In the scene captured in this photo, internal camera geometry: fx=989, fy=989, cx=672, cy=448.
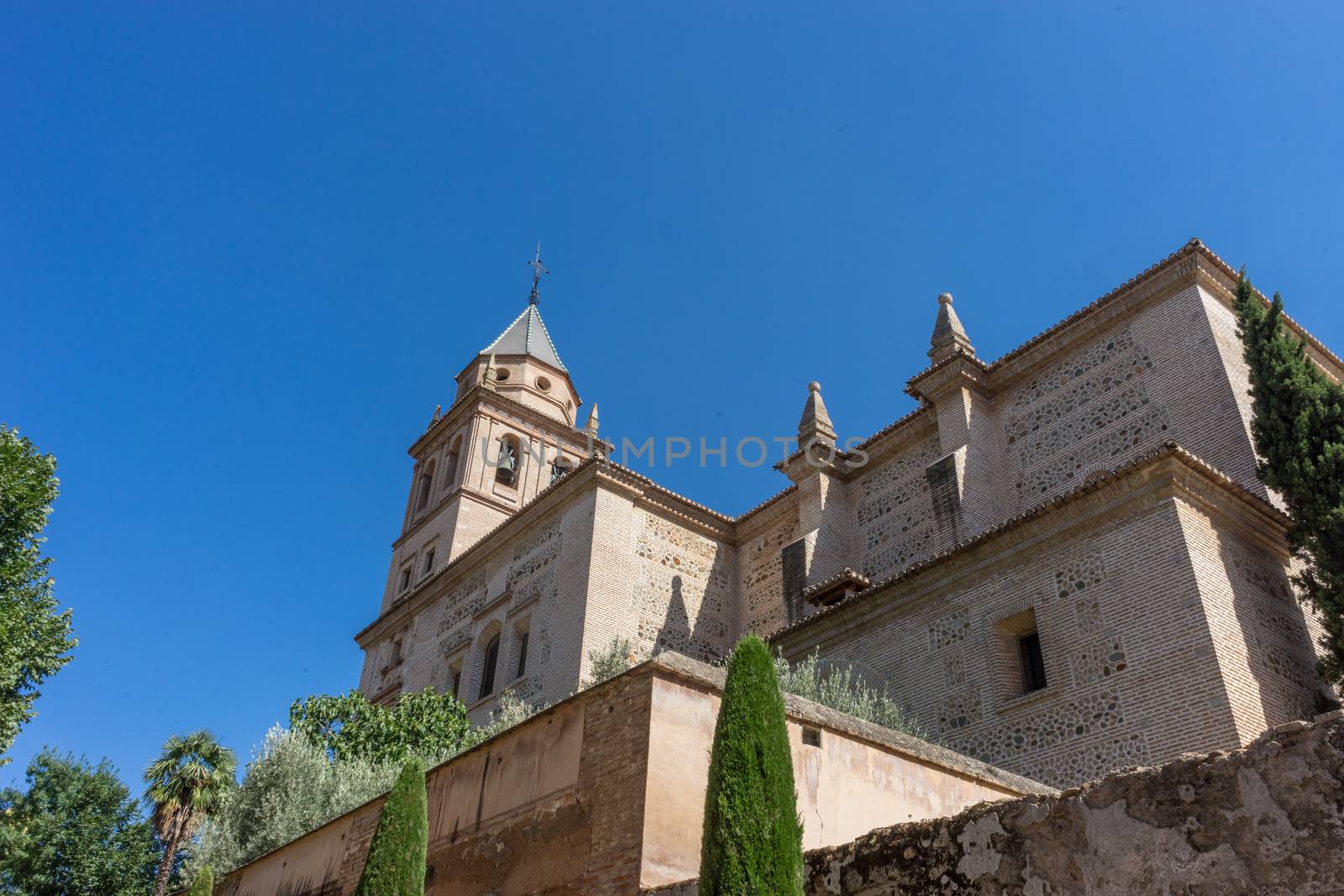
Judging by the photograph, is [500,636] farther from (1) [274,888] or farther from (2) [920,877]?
(2) [920,877]

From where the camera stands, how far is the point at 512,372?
1238 inches

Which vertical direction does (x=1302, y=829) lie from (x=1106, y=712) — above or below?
below

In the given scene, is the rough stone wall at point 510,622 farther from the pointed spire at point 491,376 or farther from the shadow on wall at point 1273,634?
the shadow on wall at point 1273,634

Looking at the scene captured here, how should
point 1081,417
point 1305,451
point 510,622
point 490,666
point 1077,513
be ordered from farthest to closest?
point 490,666 < point 510,622 < point 1081,417 < point 1077,513 < point 1305,451

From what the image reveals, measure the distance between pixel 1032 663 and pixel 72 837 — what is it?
81.9ft

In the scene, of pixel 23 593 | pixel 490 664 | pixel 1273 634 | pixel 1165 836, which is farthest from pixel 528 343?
pixel 1165 836

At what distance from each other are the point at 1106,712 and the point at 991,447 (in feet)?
21.1

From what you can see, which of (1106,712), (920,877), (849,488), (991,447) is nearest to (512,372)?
(849,488)

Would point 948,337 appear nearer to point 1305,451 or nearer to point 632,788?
point 1305,451

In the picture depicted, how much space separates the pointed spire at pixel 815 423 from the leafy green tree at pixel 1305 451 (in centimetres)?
824

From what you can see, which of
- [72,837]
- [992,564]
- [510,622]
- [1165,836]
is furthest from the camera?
[72,837]

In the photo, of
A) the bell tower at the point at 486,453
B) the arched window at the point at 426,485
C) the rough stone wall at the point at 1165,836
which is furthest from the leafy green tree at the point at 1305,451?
the arched window at the point at 426,485

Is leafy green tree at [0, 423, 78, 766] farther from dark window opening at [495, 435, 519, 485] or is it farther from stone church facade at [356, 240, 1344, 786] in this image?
dark window opening at [495, 435, 519, 485]

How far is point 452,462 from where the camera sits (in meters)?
28.9
